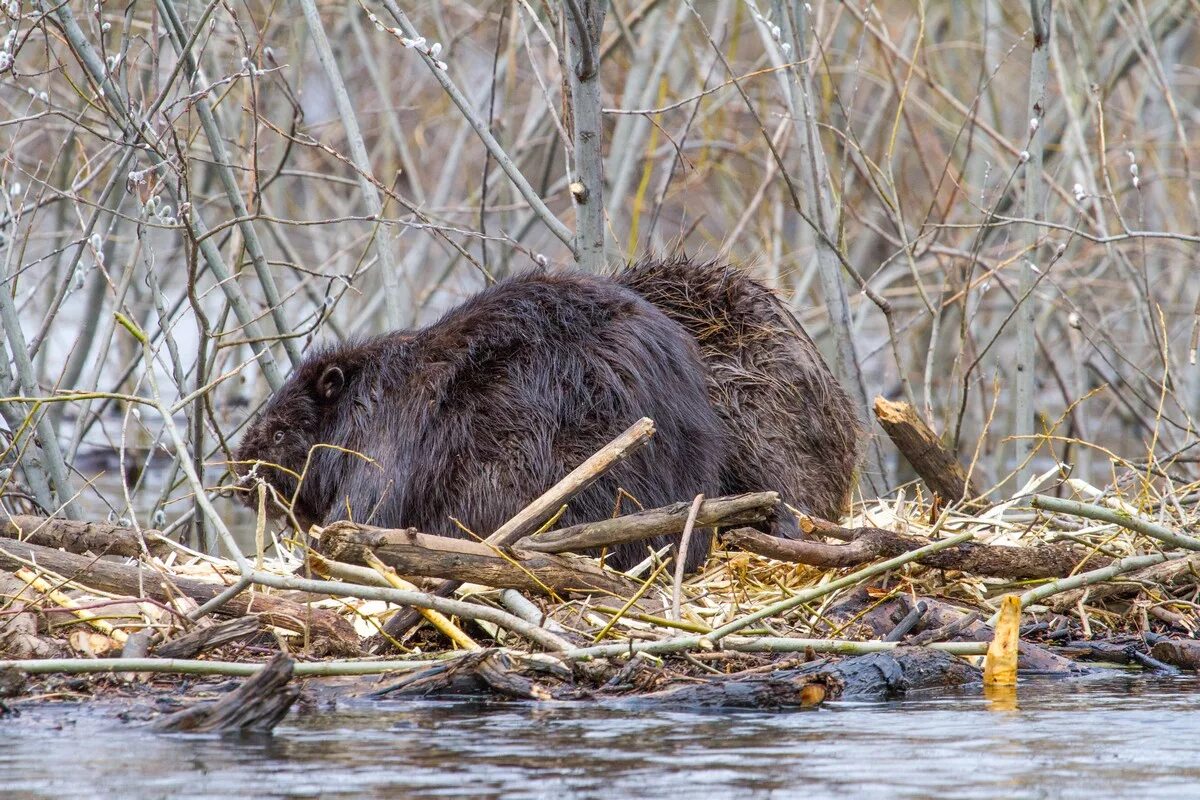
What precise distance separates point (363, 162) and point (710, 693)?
125 inches

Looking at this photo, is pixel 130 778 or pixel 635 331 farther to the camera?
pixel 635 331

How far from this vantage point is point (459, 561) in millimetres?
3613

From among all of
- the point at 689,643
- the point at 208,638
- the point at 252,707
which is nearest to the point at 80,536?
the point at 208,638

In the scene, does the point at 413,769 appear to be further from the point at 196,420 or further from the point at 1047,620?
the point at 196,420

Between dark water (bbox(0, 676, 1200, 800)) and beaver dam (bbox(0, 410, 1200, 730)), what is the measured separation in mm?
111

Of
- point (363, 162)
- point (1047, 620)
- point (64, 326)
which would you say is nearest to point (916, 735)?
point (1047, 620)

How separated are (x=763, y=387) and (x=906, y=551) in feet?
3.07

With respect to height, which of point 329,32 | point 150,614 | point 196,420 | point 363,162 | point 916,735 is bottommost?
point 916,735

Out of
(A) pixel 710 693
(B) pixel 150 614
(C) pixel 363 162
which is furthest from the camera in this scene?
(C) pixel 363 162

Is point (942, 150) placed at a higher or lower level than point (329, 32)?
lower

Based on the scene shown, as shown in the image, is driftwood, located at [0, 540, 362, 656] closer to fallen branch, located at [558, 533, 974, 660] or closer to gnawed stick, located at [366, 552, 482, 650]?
gnawed stick, located at [366, 552, 482, 650]

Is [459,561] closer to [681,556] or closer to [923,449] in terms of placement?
[681,556]

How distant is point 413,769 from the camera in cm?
275

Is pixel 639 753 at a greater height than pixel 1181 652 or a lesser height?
greater
